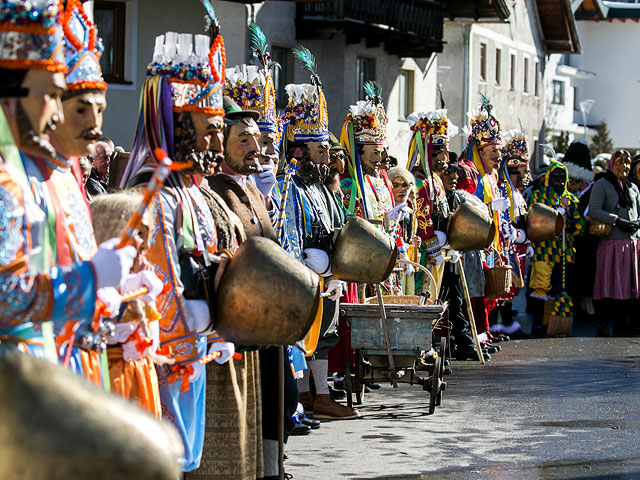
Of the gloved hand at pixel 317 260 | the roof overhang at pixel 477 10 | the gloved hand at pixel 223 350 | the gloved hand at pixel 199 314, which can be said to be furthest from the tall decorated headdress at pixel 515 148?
the roof overhang at pixel 477 10

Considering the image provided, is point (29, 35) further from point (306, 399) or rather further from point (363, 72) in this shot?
point (363, 72)

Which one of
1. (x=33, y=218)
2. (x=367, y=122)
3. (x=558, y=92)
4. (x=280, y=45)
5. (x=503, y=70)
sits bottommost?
(x=33, y=218)

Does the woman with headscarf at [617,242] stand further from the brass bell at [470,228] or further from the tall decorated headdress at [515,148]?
the brass bell at [470,228]

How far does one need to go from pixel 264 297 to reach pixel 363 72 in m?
22.0

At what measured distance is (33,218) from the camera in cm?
370

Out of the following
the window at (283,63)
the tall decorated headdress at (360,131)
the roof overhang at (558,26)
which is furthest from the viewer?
the roof overhang at (558,26)

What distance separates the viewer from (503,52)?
130ft

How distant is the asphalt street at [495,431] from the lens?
705 cm

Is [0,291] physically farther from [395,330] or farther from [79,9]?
[395,330]

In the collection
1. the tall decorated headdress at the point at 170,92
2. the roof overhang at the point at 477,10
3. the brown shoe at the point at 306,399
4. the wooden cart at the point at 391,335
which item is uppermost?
the roof overhang at the point at 477,10

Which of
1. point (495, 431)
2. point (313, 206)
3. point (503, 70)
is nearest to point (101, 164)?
point (313, 206)

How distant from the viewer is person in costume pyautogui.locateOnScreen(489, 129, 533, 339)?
1395 centimetres

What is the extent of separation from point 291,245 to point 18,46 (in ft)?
13.3

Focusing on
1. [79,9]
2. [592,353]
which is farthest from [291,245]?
[592,353]
